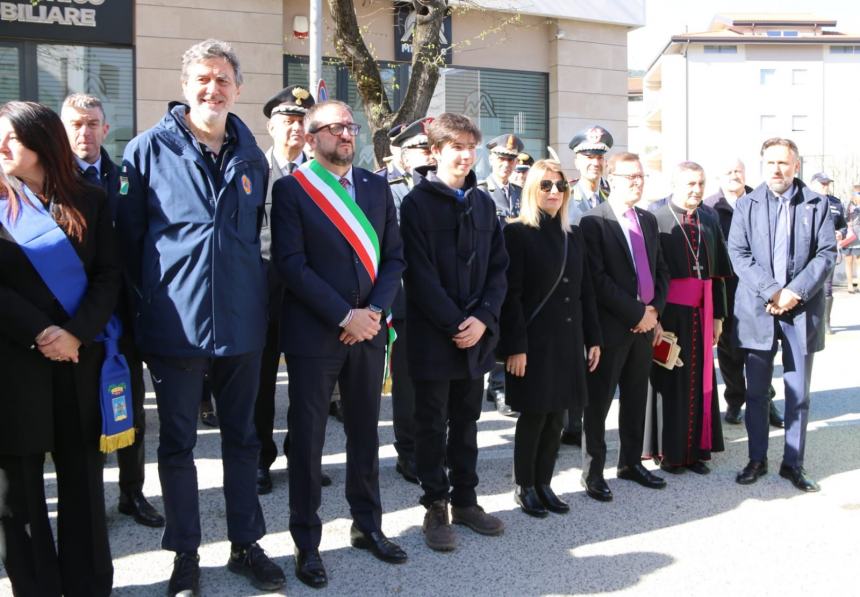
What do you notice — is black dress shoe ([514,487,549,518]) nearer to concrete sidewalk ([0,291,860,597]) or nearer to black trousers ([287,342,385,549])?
concrete sidewalk ([0,291,860,597])

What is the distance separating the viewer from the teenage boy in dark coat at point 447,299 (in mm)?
4398

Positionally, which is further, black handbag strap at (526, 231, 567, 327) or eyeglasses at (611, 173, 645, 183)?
eyeglasses at (611, 173, 645, 183)

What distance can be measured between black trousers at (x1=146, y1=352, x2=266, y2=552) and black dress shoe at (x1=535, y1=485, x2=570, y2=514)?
1685 mm

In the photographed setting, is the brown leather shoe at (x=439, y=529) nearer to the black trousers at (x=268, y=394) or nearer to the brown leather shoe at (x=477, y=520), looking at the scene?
the brown leather shoe at (x=477, y=520)

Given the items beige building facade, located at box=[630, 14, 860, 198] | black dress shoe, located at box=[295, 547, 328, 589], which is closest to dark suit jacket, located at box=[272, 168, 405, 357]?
black dress shoe, located at box=[295, 547, 328, 589]

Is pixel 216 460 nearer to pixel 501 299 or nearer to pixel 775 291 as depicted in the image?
pixel 501 299

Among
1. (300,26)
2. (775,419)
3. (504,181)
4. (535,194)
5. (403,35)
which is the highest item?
(403,35)

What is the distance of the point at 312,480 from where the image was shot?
4.04m

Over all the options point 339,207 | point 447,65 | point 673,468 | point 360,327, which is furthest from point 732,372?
point 447,65

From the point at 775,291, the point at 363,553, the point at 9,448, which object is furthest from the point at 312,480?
the point at 775,291

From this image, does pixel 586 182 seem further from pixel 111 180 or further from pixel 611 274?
pixel 111 180

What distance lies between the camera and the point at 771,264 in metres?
5.58

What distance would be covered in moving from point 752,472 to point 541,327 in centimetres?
179

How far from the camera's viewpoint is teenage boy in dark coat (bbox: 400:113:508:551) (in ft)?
14.4
